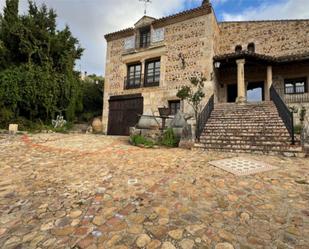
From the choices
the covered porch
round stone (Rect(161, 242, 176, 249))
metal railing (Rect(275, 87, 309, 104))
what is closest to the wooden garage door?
the covered porch

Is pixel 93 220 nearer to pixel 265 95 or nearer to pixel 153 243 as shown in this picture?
pixel 153 243

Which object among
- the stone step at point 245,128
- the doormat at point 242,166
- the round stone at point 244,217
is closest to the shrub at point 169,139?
the stone step at point 245,128

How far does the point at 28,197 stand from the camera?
306 cm

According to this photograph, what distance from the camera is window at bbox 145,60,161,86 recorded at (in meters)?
13.9

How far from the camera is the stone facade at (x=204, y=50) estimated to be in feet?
40.7

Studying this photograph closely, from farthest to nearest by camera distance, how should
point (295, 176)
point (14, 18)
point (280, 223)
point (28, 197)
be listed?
point (14, 18)
point (295, 176)
point (28, 197)
point (280, 223)

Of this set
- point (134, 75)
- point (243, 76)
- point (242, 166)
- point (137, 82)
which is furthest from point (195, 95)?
point (134, 75)

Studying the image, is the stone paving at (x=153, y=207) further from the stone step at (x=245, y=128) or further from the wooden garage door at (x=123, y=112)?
the wooden garage door at (x=123, y=112)

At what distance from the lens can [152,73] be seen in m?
14.2

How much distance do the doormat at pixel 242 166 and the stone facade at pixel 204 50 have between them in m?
7.45

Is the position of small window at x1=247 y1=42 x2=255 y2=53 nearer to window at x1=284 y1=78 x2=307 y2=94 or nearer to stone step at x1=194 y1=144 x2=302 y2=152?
window at x1=284 y1=78 x2=307 y2=94

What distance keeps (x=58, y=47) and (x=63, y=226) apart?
15259mm

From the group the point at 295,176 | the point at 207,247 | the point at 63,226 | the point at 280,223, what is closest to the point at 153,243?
the point at 207,247

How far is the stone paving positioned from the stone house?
8.39 metres
